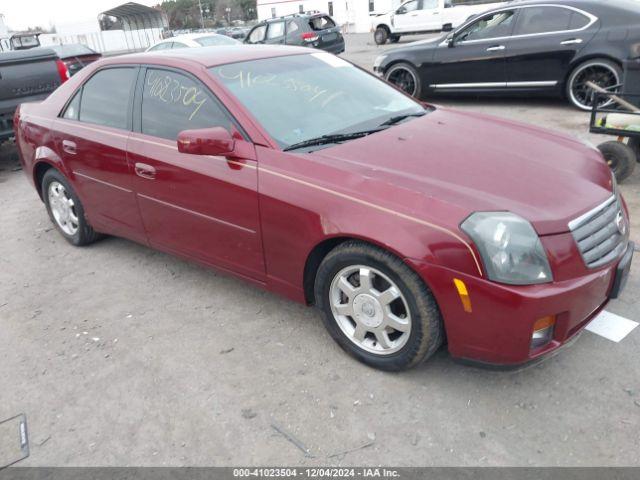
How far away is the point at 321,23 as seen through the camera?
15844 mm

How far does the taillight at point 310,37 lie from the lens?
15055 mm

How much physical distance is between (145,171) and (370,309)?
1822 mm

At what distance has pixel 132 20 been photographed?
189 feet

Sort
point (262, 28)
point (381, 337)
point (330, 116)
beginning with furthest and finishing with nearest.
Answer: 1. point (262, 28)
2. point (330, 116)
3. point (381, 337)

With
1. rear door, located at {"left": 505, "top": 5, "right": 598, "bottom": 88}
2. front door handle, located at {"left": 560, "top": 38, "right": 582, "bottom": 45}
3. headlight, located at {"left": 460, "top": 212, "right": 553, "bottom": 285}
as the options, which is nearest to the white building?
rear door, located at {"left": 505, "top": 5, "right": 598, "bottom": 88}

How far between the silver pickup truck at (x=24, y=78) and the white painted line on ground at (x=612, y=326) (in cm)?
730

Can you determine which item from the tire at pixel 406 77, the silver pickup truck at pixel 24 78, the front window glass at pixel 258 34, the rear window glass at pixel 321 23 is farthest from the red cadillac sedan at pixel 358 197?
the rear window glass at pixel 321 23

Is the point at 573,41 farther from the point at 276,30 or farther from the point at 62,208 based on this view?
the point at 276,30

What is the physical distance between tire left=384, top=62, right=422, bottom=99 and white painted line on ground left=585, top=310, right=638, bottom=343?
6314 mm

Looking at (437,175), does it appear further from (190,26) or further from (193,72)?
(190,26)

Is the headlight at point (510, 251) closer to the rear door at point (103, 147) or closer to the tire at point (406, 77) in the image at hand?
the rear door at point (103, 147)

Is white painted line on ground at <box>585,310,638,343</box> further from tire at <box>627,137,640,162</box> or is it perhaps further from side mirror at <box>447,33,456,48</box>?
side mirror at <box>447,33,456,48</box>

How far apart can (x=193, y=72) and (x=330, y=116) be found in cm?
90

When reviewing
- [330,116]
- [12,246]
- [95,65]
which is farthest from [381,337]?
[12,246]
